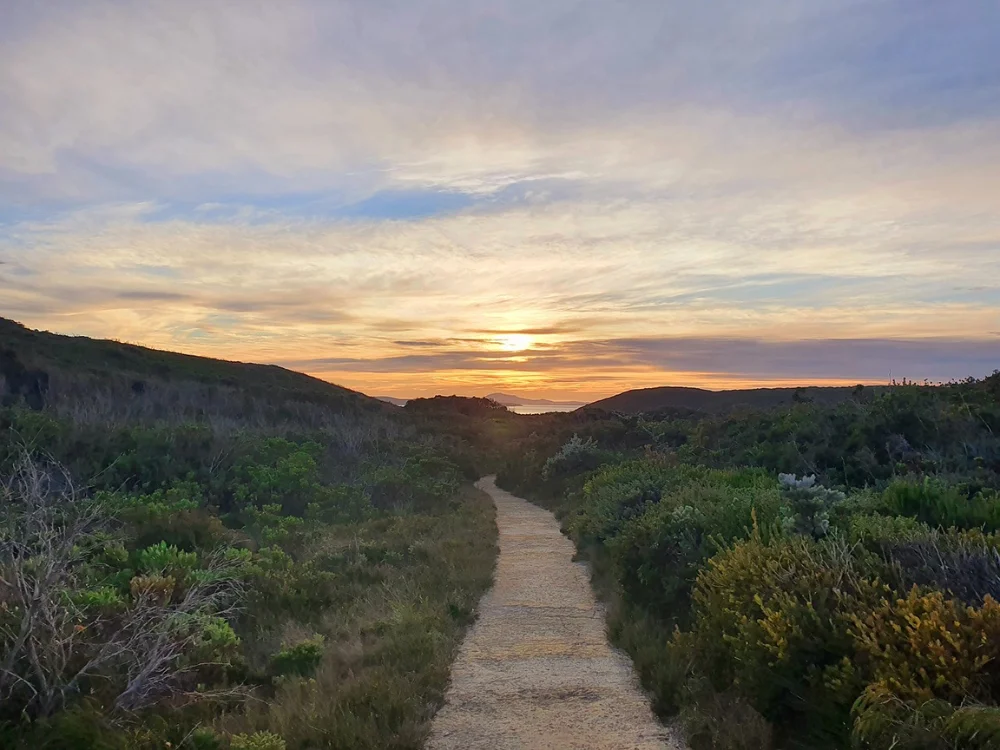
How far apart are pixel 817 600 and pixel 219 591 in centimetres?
629

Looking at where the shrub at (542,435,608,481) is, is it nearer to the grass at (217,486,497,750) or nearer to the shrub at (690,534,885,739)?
the grass at (217,486,497,750)

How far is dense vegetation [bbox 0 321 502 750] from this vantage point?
5676 mm

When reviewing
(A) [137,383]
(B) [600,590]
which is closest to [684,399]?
(A) [137,383]

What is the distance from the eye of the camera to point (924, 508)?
7.96 m

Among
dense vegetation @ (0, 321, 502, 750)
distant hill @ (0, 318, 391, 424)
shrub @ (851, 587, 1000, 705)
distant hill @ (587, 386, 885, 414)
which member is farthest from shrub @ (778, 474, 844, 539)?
distant hill @ (587, 386, 885, 414)

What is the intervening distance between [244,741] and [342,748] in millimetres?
662

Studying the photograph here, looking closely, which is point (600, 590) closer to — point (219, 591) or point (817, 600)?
point (219, 591)

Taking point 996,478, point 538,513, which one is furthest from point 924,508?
point 538,513

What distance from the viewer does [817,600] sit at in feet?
16.9

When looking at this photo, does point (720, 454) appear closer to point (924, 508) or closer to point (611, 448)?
point (611, 448)

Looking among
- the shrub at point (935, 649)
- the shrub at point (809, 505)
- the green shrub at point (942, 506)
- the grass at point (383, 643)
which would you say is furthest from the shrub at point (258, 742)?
the green shrub at point (942, 506)

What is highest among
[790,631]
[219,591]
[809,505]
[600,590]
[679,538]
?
[809,505]

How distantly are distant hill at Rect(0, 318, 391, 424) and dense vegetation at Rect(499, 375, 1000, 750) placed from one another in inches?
749

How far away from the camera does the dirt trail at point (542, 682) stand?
575cm
